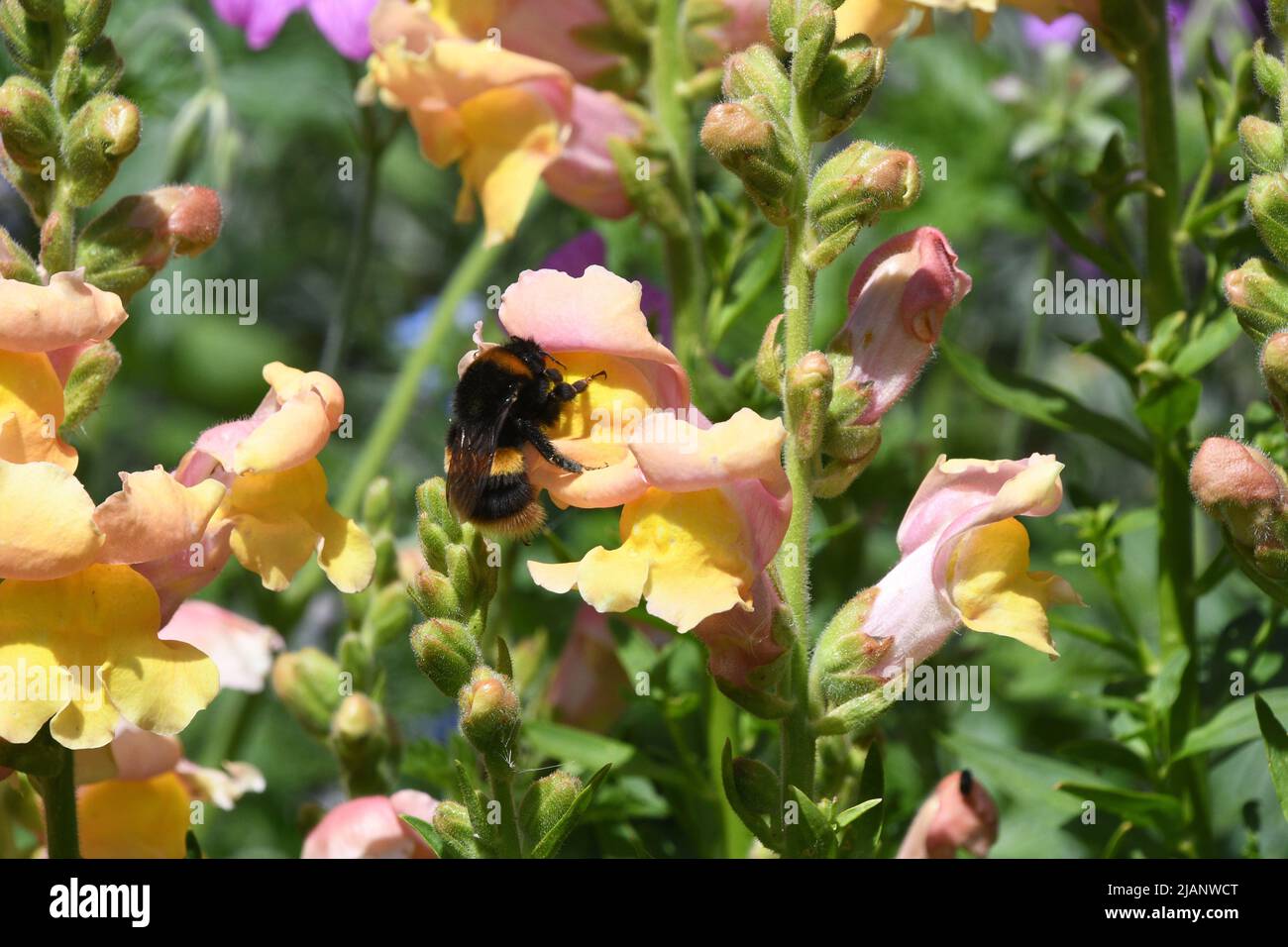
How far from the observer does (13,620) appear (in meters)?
1.10

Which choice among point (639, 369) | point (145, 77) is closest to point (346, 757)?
point (639, 369)

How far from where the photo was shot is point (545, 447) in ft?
4.17

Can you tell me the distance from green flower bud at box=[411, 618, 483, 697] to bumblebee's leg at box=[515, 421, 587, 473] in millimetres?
183

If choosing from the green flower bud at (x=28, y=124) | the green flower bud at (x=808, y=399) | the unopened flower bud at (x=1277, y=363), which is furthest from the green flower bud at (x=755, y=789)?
the green flower bud at (x=28, y=124)

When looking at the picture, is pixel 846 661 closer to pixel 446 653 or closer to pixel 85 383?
pixel 446 653

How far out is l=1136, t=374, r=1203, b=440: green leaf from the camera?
153 cm

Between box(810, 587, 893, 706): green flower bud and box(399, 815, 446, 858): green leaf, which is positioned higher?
box(810, 587, 893, 706): green flower bud

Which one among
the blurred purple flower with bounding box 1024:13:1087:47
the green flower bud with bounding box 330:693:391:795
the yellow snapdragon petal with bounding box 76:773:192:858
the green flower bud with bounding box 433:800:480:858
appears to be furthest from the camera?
the blurred purple flower with bounding box 1024:13:1087:47

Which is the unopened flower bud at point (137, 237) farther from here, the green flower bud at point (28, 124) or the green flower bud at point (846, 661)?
the green flower bud at point (846, 661)

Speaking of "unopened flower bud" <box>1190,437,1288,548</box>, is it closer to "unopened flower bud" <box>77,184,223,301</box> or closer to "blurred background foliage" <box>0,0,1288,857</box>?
"blurred background foliage" <box>0,0,1288,857</box>

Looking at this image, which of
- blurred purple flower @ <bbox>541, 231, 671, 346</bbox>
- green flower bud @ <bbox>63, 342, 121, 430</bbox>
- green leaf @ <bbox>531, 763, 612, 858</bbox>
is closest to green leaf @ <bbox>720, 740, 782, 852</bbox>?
green leaf @ <bbox>531, 763, 612, 858</bbox>

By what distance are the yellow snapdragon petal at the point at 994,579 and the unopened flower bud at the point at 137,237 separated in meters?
0.67

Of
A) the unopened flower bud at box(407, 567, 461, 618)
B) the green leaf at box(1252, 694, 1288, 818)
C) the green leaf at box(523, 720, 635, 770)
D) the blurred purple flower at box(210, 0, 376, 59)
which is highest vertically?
the blurred purple flower at box(210, 0, 376, 59)

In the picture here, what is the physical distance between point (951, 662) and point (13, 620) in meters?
1.13
